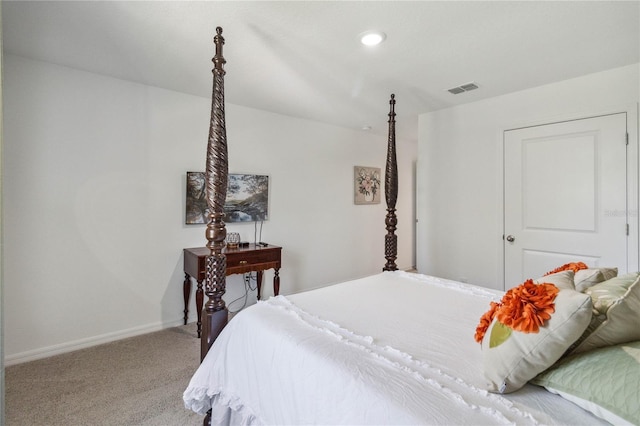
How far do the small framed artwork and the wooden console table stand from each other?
194cm

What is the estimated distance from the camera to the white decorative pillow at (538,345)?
0.90m

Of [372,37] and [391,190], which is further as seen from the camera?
[391,190]

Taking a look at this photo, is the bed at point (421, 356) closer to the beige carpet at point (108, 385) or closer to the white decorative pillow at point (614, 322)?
the white decorative pillow at point (614, 322)

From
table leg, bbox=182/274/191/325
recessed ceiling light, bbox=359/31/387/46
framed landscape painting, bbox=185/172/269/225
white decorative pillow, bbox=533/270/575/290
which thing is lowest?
table leg, bbox=182/274/191/325

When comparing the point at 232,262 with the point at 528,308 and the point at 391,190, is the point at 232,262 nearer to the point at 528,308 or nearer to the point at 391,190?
the point at 391,190

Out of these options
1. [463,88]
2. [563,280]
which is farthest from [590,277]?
[463,88]

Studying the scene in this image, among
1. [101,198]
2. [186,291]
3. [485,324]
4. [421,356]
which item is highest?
[101,198]

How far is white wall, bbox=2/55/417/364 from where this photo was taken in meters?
2.50

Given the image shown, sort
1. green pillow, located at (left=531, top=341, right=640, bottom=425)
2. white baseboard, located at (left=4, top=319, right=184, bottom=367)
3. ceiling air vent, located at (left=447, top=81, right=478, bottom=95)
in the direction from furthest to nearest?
ceiling air vent, located at (left=447, top=81, right=478, bottom=95) < white baseboard, located at (left=4, top=319, right=184, bottom=367) < green pillow, located at (left=531, top=341, right=640, bottom=425)

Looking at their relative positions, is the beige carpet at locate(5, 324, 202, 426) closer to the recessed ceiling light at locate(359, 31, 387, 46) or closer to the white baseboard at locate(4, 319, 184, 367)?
the white baseboard at locate(4, 319, 184, 367)

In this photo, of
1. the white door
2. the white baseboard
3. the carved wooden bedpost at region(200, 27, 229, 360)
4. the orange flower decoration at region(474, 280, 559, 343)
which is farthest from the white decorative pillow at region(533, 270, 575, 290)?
the white baseboard

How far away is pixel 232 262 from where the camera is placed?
3084 millimetres

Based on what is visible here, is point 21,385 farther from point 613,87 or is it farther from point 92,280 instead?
point 613,87

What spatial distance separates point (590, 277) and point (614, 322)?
1.26 feet
